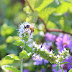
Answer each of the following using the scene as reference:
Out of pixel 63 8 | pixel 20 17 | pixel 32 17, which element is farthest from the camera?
pixel 20 17

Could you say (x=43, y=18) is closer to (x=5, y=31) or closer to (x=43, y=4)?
(x=43, y=4)

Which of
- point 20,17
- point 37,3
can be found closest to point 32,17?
point 37,3

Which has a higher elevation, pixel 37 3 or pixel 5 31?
pixel 37 3

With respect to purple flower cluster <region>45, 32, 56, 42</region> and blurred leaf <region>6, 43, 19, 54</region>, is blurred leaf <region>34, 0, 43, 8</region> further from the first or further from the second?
blurred leaf <region>6, 43, 19, 54</region>

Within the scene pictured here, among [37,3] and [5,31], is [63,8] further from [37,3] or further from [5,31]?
[5,31]

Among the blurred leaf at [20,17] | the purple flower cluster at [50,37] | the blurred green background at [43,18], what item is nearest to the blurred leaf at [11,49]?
the blurred green background at [43,18]

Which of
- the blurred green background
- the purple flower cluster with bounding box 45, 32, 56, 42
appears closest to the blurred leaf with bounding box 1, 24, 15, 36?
the blurred green background

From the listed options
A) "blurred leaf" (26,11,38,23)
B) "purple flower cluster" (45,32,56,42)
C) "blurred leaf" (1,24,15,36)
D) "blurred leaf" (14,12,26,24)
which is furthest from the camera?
"blurred leaf" (14,12,26,24)

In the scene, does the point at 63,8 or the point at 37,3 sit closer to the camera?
the point at 37,3

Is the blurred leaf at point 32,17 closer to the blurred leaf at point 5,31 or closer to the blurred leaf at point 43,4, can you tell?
the blurred leaf at point 43,4

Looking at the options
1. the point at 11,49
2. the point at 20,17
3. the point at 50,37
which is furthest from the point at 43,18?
the point at 20,17

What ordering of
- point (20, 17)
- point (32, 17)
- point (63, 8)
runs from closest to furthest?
point (32, 17)
point (63, 8)
point (20, 17)

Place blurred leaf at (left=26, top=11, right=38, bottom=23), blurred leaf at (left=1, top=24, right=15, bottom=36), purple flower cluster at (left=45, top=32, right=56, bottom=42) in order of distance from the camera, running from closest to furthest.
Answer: blurred leaf at (left=26, top=11, right=38, bottom=23) < purple flower cluster at (left=45, top=32, right=56, bottom=42) < blurred leaf at (left=1, top=24, right=15, bottom=36)
